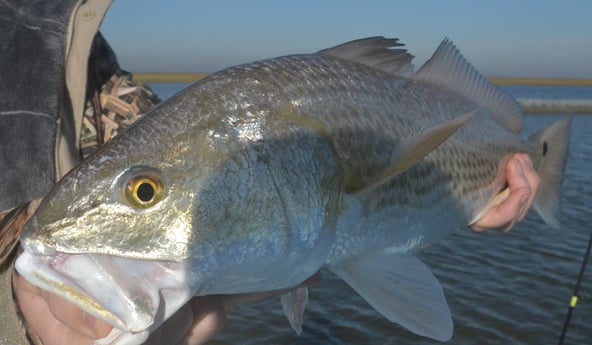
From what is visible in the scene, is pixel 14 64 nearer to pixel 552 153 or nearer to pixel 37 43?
pixel 37 43

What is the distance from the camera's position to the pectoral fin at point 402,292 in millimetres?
2156

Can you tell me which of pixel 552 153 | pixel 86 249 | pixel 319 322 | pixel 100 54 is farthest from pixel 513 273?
pixel 86 249

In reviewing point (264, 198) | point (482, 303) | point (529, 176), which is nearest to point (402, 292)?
point (264, 198)

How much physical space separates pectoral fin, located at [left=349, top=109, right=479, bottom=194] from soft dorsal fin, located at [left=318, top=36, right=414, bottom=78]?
23.6 inches

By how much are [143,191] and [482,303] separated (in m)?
7.78

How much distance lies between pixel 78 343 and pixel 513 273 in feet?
28.9

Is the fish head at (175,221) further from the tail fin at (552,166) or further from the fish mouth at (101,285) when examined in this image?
the tail fin at (552,166)

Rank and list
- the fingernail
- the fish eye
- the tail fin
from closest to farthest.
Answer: the fish eye, the fingernail, the tail fin

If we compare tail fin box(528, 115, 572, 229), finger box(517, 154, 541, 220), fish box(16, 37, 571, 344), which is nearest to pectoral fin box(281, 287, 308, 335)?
fish box(16, 37, 571, 344)

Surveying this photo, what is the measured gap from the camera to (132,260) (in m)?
1.61

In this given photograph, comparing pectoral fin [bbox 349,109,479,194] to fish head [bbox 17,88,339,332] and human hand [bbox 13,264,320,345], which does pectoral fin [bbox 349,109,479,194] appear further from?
human hand [bbox 13,264,320,345]

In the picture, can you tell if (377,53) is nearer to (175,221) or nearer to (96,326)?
(175,221)

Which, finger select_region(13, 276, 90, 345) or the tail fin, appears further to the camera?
the tail fin

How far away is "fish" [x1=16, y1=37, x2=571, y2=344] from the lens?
158cm
